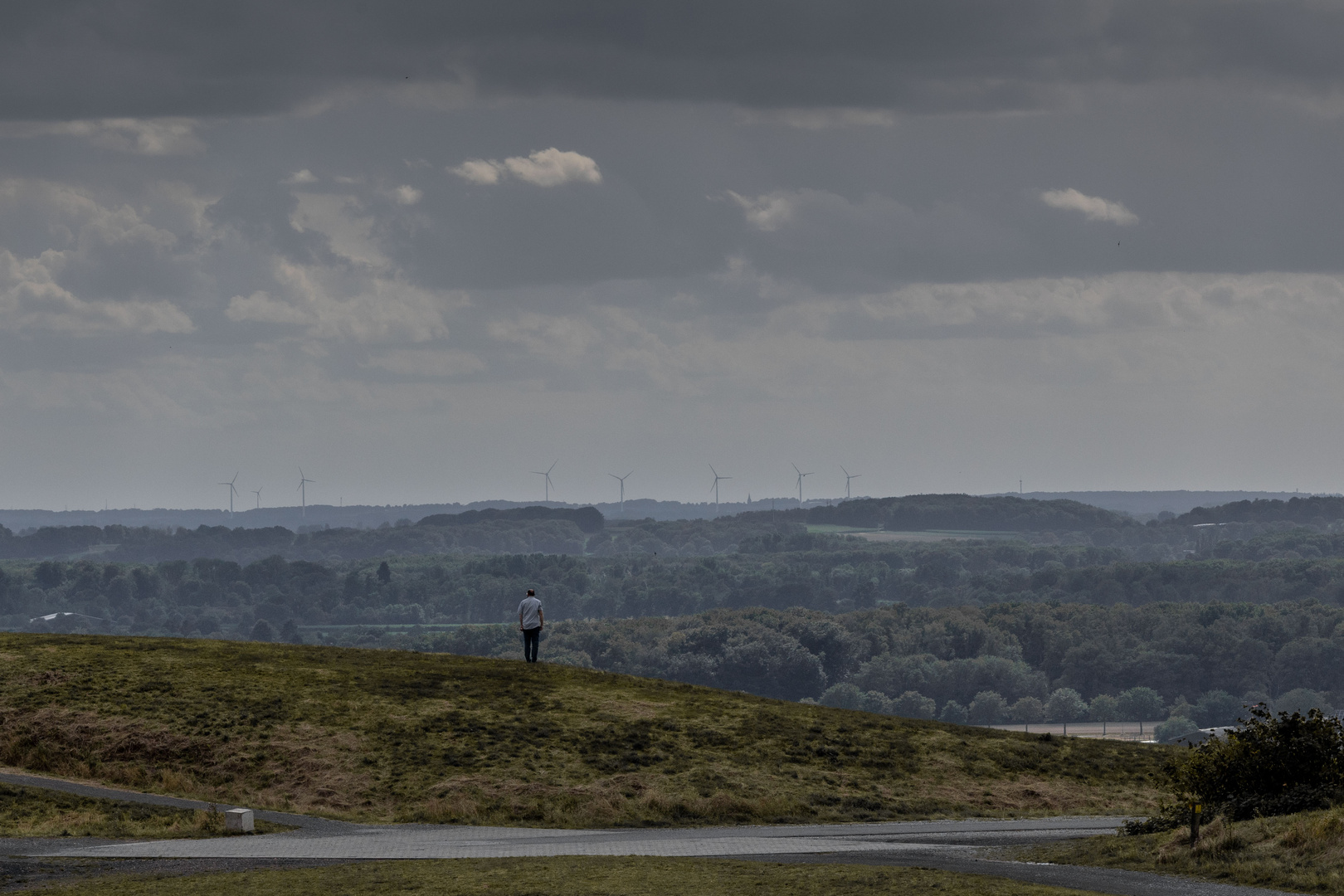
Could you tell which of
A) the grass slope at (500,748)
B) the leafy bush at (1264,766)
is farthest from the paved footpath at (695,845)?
the leafy bush at (1264,766)

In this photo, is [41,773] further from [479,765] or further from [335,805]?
[479,765]

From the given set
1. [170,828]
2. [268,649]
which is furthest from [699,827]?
[268,649]

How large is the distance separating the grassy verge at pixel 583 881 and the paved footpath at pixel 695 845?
5.35 feet

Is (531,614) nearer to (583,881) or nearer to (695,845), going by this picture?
(695,845)

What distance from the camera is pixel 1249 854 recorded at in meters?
25.5

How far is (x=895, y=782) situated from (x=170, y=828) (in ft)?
61.1

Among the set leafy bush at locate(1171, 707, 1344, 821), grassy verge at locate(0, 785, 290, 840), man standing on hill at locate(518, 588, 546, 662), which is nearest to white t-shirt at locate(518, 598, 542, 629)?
man standing on hill at locate(518, 588, 546, 662)

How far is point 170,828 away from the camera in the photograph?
3262 cm

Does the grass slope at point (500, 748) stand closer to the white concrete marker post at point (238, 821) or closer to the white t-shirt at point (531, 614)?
the white t-shirt at point (531, 614)

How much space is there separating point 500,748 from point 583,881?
16.4 meters

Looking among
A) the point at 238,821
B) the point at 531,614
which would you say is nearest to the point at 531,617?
the point at 531,614

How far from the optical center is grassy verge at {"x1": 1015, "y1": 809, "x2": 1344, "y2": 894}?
78.5ft

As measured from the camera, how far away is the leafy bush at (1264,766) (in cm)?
2905

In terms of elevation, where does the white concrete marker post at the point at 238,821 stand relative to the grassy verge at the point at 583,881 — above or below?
below
